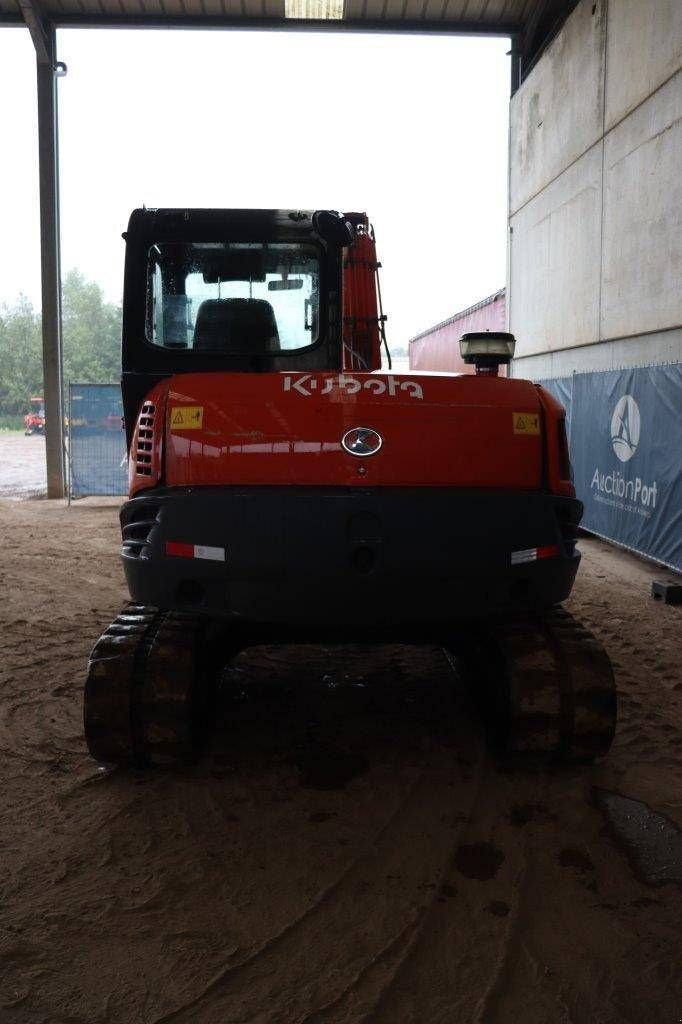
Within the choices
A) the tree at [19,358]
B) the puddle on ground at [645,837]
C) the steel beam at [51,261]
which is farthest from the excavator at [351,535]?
the tree at [19,358]

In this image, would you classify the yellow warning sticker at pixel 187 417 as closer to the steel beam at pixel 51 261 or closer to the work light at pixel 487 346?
the work light at pixel 487 346

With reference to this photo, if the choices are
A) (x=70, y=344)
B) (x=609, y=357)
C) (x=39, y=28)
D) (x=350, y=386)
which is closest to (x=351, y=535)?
(x=350, y=386)

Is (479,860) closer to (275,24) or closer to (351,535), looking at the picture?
(351,535)

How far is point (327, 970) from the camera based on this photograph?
8.82 feet

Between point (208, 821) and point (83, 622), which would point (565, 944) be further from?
point (83, 622)

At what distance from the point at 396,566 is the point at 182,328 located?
2121 mm

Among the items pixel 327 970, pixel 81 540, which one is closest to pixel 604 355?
pixel 81 540

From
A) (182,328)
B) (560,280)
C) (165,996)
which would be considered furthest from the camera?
(560,280)

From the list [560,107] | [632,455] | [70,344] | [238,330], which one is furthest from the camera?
[70,344]

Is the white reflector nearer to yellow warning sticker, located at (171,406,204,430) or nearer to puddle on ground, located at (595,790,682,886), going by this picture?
yellow warning sticker, located at (171,406,204,430)

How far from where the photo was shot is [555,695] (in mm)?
4086

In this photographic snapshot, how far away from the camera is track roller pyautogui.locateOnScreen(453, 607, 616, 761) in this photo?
406 cm

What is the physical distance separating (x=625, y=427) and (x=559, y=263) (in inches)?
182

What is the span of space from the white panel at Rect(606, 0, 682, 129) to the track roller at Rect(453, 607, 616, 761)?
757cm
